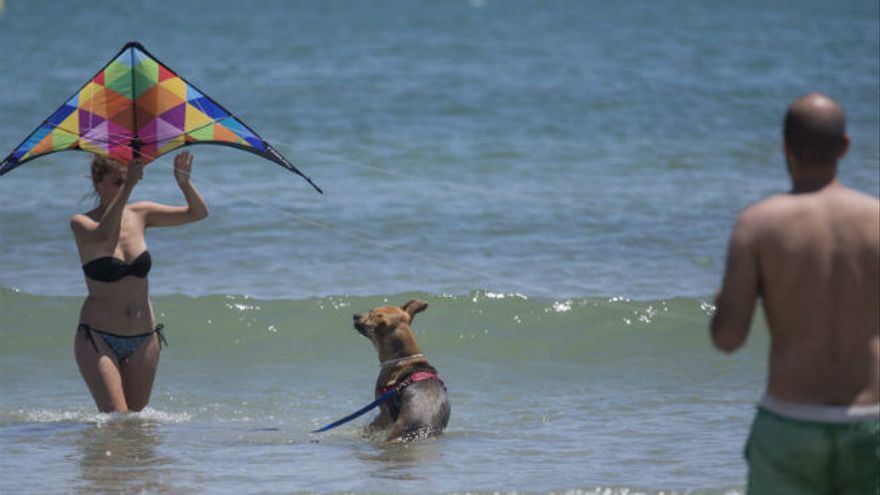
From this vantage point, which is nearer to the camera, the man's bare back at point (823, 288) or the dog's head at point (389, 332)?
the man's bare back at point (823, 288)

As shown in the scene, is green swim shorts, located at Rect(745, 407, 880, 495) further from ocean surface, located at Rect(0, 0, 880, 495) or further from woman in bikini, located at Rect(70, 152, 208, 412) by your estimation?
woman in bikini, located at Rect(70, 152, 208, 412)

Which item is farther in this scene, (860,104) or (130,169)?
(860,104)

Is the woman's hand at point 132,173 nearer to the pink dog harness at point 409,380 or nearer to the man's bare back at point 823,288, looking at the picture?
the pink dog harness at point 409,380

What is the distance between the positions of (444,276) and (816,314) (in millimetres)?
9212

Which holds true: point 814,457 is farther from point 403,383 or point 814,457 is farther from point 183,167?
point 183,167

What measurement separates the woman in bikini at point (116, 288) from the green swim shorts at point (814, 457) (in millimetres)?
4394

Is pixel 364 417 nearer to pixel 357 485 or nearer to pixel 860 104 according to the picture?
pixel 357 485

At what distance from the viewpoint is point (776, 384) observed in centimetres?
412

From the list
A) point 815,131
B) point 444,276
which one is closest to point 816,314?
point 815,131

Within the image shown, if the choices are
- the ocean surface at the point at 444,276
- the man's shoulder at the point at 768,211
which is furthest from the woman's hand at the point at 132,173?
the man's shoulder at the point at 768,211

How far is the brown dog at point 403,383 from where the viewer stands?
26.3 ft

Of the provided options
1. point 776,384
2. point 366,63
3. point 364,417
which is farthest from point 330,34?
point 776,384

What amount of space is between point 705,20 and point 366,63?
17.4 meters

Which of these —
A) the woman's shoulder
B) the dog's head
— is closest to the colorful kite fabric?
the woman's shoulder
